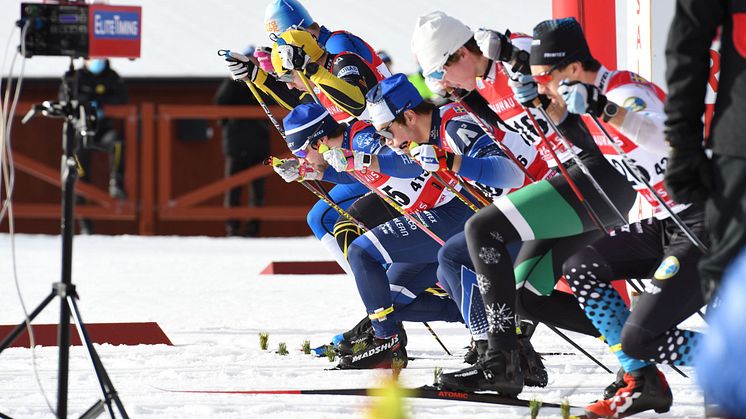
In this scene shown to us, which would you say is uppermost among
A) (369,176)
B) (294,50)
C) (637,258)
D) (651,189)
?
(294,50)

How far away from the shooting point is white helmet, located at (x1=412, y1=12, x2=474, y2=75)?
542 centimetres

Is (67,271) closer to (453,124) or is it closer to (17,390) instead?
(17,390)

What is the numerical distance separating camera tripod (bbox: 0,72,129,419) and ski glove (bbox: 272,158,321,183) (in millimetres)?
2259

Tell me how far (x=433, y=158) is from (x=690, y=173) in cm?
203

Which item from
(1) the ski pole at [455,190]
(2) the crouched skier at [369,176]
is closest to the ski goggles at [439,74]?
(1) the ski pole at [455,190]

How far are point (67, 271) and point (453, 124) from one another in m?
2.22

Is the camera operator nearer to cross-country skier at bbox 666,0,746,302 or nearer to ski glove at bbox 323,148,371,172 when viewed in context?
ski glove at bbox 323,148,371,172

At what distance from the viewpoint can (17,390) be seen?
5.19 meters

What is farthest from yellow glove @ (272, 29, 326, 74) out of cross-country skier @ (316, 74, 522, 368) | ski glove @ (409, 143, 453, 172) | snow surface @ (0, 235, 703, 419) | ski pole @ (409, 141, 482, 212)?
ski glove @ (409, 143, 453, 172)

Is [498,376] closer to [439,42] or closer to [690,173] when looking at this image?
[439,42]

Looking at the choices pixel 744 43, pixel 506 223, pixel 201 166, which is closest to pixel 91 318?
pixel 506 223

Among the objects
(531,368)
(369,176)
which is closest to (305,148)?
(369,176)

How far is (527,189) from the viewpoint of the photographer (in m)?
5.00

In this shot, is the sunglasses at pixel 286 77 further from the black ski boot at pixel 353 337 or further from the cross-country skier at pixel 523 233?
the cross-country skier at pixel 523 233
